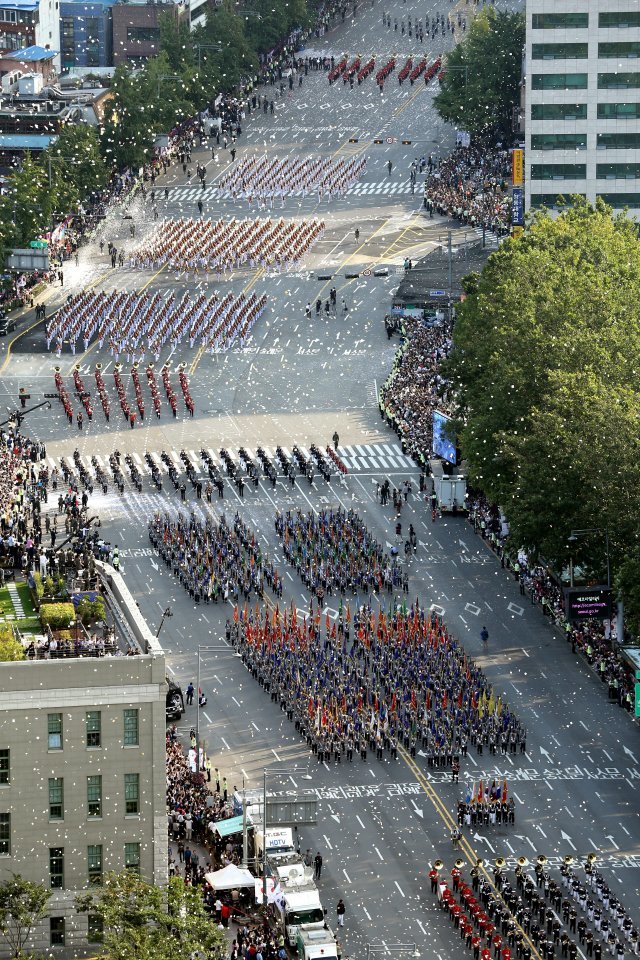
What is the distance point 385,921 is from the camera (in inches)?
4358

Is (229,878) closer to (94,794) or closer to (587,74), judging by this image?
(94,794)

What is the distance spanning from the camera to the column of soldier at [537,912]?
107 m

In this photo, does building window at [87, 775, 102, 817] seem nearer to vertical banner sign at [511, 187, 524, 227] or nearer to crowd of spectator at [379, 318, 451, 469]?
crowd of spectator at [379, 318, 451, 469]

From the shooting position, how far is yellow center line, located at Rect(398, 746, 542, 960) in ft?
356

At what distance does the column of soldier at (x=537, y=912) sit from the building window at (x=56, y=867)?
1688 cm

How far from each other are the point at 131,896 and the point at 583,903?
2179 centimetres

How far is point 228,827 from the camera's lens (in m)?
115

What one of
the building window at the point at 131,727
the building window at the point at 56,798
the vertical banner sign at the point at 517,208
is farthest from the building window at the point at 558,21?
the building window at the point at 56,798

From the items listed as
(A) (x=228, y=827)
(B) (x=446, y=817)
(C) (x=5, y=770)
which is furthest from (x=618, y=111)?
(C) (x=5, y=770)

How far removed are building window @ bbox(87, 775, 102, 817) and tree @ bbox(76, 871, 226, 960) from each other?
4.16 m

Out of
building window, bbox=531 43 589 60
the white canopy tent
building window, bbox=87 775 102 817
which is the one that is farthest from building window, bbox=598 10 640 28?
building window, bbox=87 775 102 817

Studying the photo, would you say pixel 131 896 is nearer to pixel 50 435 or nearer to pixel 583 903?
pixel 583 903

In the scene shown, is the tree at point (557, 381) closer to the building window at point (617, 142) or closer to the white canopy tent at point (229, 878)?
the building window at point (617, 142)

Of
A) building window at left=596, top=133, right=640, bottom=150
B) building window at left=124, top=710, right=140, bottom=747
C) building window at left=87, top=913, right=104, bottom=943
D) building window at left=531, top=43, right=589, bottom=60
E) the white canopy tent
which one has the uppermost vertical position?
building window at left=531, top=43, right=589, bottom=60
